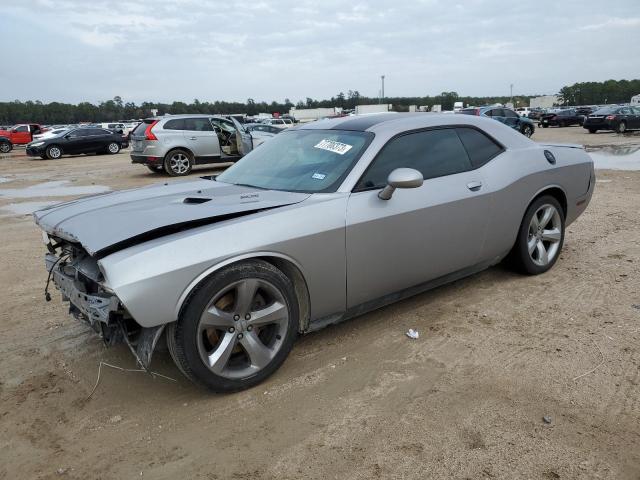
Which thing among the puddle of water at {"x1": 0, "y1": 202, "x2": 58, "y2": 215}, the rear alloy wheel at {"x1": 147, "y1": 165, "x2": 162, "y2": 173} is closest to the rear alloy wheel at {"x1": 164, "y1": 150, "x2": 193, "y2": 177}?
the rear alloy wheel at {"x1": 147, "y1": 165, "x2": 162, "y2": 173}

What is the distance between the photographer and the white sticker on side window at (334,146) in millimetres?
3650

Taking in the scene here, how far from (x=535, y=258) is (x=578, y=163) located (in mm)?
1046

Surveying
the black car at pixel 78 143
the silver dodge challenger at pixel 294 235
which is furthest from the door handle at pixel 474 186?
the black car at pixel 78 143

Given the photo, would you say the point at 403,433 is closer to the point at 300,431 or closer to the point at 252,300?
the point at 300,431

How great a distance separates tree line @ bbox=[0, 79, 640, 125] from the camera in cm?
8819

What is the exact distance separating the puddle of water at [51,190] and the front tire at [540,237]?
969 cm

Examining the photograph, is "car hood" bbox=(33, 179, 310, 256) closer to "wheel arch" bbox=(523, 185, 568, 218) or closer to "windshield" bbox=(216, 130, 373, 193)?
"windshield" bbox=(216, 130, 373, 193)

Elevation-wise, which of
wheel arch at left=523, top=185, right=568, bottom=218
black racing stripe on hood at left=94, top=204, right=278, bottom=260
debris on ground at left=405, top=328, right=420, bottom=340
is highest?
black racing stripe on hood at left=94, top=204, right=278, bottom=260

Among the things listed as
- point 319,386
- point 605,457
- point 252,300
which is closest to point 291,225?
point 252,300

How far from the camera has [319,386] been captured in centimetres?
306

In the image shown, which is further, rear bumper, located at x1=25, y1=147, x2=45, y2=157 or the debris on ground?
rear bumper, located at x1=25, y1=147, x2=45, y2=157

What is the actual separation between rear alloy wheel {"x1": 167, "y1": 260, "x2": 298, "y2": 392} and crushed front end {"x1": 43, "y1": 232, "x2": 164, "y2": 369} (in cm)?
14

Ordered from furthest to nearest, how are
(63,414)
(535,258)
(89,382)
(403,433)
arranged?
(535,258), (89,382), (63,414), (403,433)

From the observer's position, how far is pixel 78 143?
80.9 ft
